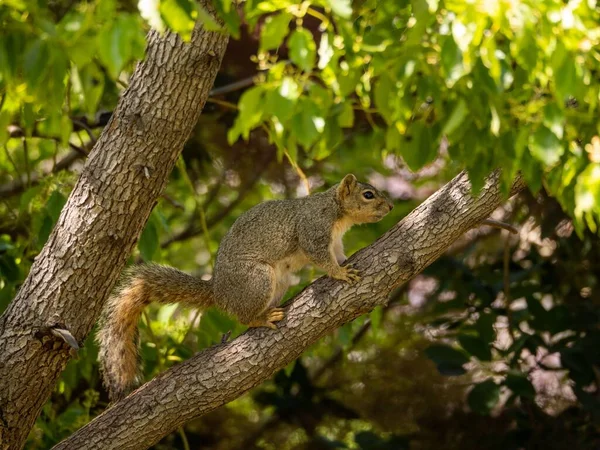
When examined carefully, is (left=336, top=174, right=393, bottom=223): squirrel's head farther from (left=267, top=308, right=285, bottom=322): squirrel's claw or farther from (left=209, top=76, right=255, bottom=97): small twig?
(left=209, top=76, right=255, bottom=97): small twig

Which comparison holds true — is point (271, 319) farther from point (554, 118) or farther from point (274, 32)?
point (554, 118)

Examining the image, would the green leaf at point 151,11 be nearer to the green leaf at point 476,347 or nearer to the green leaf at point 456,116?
the green leaf at point 456,116

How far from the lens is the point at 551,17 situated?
2223mm

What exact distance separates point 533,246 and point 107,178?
3303mm

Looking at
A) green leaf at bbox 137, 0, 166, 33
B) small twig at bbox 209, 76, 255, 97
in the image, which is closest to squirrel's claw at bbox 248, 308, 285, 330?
green leaf at bbox 137, 0, 166, 33

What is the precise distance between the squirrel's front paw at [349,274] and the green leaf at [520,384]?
1838mm

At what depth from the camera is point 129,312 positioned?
3.98 meters

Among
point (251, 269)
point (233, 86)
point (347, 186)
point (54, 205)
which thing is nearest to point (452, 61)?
point (251, 269)

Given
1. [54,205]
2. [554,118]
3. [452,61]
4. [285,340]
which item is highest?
[452,61]

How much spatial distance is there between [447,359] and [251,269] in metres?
1.56

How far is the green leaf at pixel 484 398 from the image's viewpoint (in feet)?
16.3

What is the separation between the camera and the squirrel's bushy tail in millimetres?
3889

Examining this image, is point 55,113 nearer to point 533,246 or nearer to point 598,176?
point 598,176

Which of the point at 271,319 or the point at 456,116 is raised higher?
the point at 456,116
